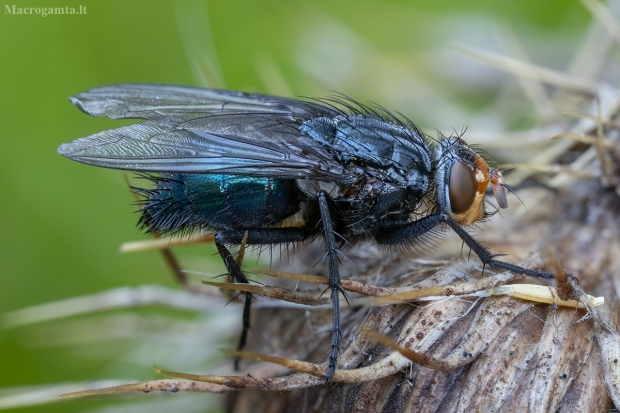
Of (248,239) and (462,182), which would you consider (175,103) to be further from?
(462,182)

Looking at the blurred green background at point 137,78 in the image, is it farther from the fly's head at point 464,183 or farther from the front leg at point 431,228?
the front leg at point 431,228

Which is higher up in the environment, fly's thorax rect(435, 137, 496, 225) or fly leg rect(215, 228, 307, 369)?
fly's thorax rect(435, 137, 496, 225)

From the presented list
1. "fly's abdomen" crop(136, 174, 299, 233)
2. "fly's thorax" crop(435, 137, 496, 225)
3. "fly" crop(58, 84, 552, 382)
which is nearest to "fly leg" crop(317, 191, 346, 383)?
"fly" crop(58, 84, 552, 382)

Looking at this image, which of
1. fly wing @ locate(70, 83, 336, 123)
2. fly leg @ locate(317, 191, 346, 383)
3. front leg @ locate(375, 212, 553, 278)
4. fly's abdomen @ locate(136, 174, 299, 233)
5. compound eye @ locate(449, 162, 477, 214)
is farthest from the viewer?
fly wing @ locate(70, 83, 336, 123)

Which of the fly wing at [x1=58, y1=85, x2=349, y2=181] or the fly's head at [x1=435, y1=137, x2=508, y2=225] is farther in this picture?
the fly's head at [x1=435, y1=137, x2=508, y2=225]

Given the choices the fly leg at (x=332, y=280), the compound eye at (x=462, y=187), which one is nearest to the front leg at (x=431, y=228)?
the compound eye at (x=462, y=187)

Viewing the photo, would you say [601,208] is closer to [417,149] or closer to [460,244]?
[460,244]

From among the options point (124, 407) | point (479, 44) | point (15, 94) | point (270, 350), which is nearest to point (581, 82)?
point (479, 44)

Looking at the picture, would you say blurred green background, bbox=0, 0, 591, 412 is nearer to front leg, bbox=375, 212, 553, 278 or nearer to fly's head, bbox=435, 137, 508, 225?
fly's head, bbox=435, 137, 508, 225
